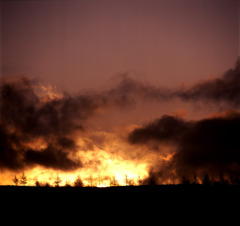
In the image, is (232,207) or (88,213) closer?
(88,213)

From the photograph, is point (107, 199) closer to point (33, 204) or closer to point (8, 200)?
point (33, 204)

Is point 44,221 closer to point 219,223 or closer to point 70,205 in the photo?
point 70,205

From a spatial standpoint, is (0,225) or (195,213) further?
A: (195,213)

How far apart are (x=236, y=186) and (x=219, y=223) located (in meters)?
5.67

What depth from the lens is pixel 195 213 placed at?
1625cm

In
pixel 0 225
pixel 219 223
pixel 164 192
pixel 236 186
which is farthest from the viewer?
pixel 236 186

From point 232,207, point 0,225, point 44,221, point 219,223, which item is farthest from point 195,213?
point 0,225

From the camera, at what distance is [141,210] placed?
16.3 m

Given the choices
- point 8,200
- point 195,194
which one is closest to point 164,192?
point 195,194

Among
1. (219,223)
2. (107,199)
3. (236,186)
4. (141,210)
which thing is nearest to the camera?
(219,223)

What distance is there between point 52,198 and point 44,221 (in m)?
2.33

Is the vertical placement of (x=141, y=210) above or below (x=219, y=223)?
above

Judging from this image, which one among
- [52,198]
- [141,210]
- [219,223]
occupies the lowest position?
[219,223]

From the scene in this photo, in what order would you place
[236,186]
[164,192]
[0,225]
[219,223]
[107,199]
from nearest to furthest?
[0,225], [219,223], [107,199], [164,192], [236,186]
